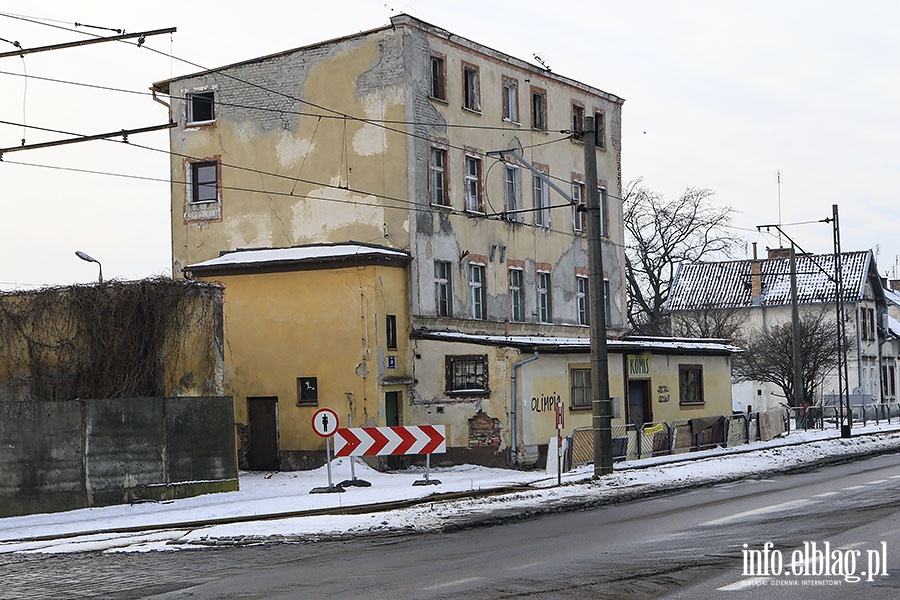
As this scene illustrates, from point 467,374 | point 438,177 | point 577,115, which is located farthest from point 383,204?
point 577,115

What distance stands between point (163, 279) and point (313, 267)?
7685 mm

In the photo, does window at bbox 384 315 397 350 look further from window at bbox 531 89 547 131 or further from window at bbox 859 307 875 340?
window at bbox 859 307 875 340

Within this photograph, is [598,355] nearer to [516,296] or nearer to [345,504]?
[345,504]

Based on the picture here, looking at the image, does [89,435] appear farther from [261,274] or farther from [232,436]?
[261,274]

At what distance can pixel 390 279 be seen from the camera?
37281 millimetres

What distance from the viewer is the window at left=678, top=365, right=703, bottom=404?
148 ft

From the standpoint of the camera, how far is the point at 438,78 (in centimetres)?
4062

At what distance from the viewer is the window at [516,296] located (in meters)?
43.8

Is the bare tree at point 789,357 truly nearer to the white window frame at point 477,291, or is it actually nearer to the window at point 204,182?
the white window frame at point 477,291

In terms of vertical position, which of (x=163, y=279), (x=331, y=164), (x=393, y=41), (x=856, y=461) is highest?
(x=393, y=41)

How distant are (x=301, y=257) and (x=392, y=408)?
202 inches

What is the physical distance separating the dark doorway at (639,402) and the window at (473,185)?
7.69m

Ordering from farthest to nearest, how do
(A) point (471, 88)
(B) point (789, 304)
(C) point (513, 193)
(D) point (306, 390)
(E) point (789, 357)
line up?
1. (B) point (789, 304)
2. (E) point (789, 357)
3. (C) point (513, 193)
4. (A) point (471, 88)
5. (D) point (306, 390)

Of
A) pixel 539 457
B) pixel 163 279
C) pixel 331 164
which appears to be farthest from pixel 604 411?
pixel 331 164
